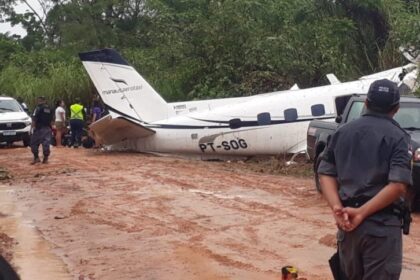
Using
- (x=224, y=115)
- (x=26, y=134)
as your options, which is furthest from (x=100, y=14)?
(x=224, y=115)

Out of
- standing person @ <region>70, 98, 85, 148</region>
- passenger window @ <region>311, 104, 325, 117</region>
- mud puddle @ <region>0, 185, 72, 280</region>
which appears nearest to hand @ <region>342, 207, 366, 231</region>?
mud puddle @ <region>0, 185, 72, 280</region>

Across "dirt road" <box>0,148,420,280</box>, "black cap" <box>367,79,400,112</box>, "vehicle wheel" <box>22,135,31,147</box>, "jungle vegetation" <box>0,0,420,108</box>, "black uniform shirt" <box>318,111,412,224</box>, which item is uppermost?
"jungle vegetation" <box>0,0,420,108</box>

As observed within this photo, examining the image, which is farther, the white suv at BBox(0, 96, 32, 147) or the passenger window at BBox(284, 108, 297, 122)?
the white suv at BBox(0, 96, 32, 147)

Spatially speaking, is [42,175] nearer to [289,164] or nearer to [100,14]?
[289,164]

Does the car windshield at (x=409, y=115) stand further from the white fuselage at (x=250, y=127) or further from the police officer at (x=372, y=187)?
the police officer at (x=372, y=187)

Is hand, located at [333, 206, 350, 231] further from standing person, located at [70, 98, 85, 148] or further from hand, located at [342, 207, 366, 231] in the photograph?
standing person, located at [70, 98, 85, 148]

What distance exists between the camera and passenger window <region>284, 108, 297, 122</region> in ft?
65.1

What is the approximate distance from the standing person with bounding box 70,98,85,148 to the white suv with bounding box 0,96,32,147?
1569 millimetres

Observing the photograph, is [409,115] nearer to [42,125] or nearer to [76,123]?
[42,125]

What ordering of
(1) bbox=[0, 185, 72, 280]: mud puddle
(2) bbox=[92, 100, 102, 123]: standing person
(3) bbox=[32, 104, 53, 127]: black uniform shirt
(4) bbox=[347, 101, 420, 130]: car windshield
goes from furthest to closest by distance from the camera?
(2) bbox=[92, 100, 102, 123]: standing person < (3) bbox=[32, 104, 53, 127]: black uniform shirt < (4) bbox=[347, 101, 420, 130]: car windshield < (1) bbox=[0, 185, 72, 280]: mud puddle

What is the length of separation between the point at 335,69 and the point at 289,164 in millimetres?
7536

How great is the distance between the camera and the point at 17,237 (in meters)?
10.4

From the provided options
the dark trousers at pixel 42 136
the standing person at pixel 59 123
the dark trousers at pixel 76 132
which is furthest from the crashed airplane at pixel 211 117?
the standing person at pixel 59 123

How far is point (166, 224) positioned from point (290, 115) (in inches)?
Result: 371
